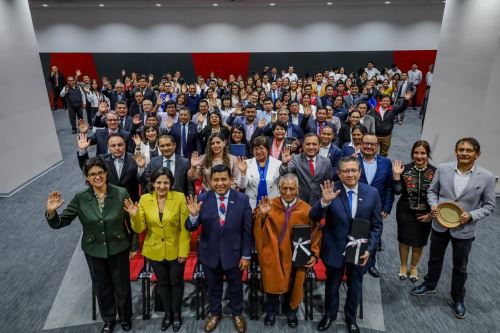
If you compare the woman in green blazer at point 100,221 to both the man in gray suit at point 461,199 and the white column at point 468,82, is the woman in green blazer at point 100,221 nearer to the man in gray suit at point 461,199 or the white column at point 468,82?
the man in gray suit at point 461,199

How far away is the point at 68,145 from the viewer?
8.94 metres

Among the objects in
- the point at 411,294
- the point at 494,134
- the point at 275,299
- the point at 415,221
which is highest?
the point at 494,134

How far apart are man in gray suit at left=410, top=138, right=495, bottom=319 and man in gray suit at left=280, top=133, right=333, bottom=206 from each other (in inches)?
40.1

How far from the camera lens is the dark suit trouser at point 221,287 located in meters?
2.88

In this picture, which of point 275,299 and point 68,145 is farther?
point 68,145

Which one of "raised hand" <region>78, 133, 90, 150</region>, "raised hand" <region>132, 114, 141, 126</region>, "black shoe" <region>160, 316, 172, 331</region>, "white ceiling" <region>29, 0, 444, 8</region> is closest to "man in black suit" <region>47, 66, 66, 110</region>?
"white ceiling" <region>29, 0, 444, 8</region>

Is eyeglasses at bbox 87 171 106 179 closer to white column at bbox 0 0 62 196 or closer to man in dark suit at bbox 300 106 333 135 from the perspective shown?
man in dark suit at bbox 300 106 333 135

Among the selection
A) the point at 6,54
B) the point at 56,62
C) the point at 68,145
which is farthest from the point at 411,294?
the point at 56,62

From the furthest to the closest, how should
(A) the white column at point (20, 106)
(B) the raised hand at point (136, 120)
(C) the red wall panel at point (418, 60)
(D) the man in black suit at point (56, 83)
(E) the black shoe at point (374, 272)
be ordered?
(C) the red wall panel at point (418, 60), (D) the man in black suit at point (56, 83), (A) the white column at point (20, 106), (B) the raised hand at point (136, 120), (E) the black shoe at point (374, 272)

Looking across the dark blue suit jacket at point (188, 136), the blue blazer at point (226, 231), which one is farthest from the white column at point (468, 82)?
the blue blazer at point (226, 231)

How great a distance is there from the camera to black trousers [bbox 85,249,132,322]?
9.21 ft

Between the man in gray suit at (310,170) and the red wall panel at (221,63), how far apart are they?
1169 cm

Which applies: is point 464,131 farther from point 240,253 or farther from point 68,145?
point 68,145

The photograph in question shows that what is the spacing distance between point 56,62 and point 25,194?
1051 centimetres
